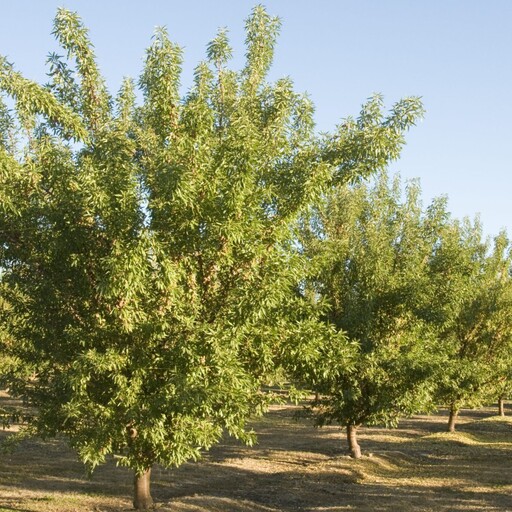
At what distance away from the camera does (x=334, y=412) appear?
26.2m

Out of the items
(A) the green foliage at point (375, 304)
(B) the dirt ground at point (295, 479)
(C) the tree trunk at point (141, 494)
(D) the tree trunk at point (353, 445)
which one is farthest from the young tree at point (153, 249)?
(D) the tree trunk at point (353, 445)

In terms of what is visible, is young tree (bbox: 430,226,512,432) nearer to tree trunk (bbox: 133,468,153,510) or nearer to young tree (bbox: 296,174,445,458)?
young tree (bbox: 296,174,445,458)

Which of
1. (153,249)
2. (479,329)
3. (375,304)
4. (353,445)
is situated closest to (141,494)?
(153,249)

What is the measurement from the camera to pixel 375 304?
2456 centimetres

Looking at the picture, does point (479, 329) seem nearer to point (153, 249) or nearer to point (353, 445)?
point (353, 445)

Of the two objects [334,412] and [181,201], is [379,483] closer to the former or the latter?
[334,412]

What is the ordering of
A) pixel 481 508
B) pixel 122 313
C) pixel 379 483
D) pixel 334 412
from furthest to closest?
1. pixel 334 412
2. pixel 379 483
3. pixel 481 508
4. pixel 122 313

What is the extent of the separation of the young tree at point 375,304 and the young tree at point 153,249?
7.88 m

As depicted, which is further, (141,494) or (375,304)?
(375,304)

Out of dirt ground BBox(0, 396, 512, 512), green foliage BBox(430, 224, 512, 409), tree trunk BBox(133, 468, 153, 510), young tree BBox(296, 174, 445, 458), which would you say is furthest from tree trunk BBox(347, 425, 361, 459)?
tree trunk BBox(133, 468, 153, 510)

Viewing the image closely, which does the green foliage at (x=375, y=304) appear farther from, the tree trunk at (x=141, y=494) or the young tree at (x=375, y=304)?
the tree trunk at (x=141, y=494)

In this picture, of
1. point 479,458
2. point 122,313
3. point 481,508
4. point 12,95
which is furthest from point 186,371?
point 479,458

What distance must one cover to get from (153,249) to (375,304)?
1314 centimetres

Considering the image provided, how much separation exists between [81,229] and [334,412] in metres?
15.4
